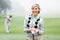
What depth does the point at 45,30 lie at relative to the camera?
461cm

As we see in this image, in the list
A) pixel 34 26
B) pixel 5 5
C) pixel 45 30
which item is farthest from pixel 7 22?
pixel 34 26

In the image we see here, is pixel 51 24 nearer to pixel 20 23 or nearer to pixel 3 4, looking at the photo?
pixel 20 23

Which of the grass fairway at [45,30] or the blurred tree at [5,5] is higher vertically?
the blurred tree at [5,5]

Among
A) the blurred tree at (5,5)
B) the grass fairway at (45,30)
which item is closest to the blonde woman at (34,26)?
the grass fairway at (45,30)

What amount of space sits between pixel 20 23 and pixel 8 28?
0.93 feet

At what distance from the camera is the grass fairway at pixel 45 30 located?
14.9 feet

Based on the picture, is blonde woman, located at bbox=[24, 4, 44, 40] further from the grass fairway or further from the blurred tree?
the blurred tree

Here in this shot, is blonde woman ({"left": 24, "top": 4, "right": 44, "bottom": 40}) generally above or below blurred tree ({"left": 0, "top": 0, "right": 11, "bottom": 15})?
below

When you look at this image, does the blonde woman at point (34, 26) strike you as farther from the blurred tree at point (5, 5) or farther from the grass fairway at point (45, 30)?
the blurred tree at point (5, 5)

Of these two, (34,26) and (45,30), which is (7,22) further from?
(34,26)

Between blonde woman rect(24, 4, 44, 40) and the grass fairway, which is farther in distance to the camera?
the grass fairway

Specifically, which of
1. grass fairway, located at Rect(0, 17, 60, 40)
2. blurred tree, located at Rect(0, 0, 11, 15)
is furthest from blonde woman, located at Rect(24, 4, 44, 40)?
blurred tree, located at Rect(0, 0, 11, 15)

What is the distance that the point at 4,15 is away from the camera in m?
4.55

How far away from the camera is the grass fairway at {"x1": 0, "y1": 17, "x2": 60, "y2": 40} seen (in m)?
4.55
